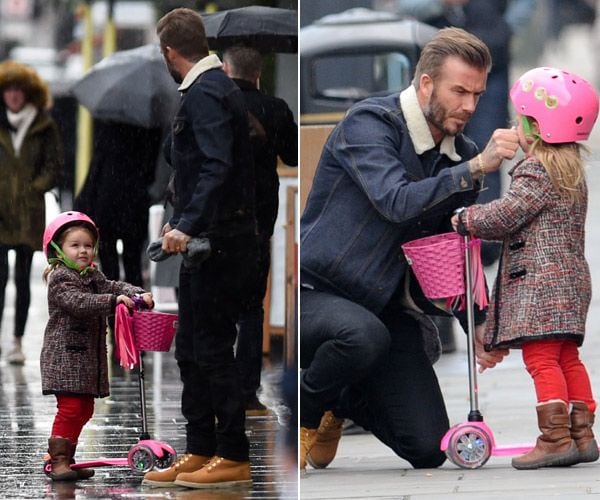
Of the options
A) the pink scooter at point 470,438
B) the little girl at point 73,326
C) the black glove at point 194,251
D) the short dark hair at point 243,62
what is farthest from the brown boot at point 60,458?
the short dark hair at point 243,62

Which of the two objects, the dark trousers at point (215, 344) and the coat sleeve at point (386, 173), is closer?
the dark trousers at point (215, 344)

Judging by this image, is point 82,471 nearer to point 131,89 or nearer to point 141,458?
point 141,458

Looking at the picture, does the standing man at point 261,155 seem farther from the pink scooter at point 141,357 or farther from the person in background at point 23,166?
the person in background at point 23,166

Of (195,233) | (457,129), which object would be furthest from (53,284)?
(457,129)

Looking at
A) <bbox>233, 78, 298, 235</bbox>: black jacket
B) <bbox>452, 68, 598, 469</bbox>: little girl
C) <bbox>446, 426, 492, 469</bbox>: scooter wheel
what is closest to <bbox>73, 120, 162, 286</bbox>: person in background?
<bbox>233, 78, 298, 235</bbox>: black jacket

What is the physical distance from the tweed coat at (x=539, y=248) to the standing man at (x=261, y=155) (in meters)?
0.69

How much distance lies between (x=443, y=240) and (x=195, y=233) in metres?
0.92

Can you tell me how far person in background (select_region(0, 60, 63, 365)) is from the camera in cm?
561

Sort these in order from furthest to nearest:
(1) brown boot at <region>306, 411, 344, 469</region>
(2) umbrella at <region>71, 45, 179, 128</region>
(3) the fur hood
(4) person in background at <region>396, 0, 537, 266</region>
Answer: (4) person in background at <region>396, 0, 537, 266</region> < (1) brown boot at <region>306, 411, 344, 469</region> < (3) the fur hood < (2) umbrella at <region>71, 45, 179, 128</region>

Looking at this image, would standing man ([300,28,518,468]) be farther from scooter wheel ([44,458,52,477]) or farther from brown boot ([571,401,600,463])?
scooter wheel ([44,458,52,477])

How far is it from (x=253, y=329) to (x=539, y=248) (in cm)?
98

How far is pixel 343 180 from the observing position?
225 inches

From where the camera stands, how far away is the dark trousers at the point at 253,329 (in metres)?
5.24

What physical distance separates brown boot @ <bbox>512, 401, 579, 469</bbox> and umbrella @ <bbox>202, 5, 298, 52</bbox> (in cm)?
145
